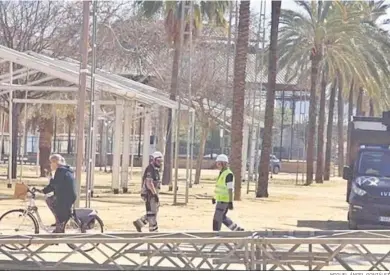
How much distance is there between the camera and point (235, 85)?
26.0 m

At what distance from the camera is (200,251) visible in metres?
9.60

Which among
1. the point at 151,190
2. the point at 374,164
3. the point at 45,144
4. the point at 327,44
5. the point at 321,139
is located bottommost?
the point at 151,190

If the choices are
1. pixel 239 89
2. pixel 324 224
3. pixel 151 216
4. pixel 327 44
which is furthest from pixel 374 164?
pixel 327 44

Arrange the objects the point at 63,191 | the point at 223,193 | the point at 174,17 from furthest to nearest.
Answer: the point at 174,17 < the point at 223,193 < the point at 63,191

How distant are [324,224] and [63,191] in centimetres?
962

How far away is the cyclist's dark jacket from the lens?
12617mm

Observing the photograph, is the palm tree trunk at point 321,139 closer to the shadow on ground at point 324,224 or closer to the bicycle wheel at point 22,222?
the shadow on ground at point 324,224

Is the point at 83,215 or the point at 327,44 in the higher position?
the point at 327,44

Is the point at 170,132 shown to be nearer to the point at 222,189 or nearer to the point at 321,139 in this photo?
the point at 321,139

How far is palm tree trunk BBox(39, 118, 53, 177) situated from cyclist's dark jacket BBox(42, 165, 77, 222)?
22.8 m

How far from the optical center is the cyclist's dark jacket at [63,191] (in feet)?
41.4

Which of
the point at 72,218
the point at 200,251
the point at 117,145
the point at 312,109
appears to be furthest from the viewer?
the point at 312,109

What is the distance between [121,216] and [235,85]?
7.78m

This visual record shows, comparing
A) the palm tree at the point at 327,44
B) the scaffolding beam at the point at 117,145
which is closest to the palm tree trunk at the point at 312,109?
the palm tree at the point at 327,44
